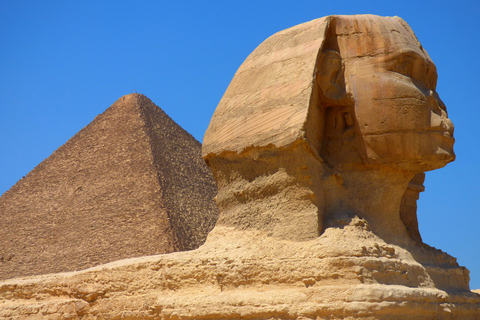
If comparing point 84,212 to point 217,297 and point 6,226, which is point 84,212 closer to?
point 6,226

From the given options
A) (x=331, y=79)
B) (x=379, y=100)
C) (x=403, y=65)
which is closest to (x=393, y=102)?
(x=379, y=100)

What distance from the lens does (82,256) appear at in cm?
6562

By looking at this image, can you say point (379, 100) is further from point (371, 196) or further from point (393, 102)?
point (371, 196)

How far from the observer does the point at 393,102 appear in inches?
157

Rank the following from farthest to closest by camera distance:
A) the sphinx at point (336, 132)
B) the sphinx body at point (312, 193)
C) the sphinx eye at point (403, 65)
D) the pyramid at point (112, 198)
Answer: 1. the pyramid at point (112, 198)
2. the sphinx eye at point (403, 65)
3. the sphinx at point (336, 132)
4. the sphinx body at point (312, 193)

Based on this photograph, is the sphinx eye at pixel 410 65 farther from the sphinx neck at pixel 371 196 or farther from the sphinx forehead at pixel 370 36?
the sphinx neck at pixel 371 196

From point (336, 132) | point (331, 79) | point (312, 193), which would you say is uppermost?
point (331, 79)

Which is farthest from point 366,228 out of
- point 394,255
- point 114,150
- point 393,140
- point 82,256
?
point 114,150

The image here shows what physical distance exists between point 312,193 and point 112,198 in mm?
67033

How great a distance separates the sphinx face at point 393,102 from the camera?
399 centimetres

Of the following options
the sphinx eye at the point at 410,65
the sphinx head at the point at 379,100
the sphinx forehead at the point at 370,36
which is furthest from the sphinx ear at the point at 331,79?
the sphinx eye at the point at 410,65

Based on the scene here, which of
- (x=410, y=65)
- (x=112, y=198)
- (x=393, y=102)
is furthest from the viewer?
(x=112, y=198)

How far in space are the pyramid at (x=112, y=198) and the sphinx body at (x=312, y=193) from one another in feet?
193

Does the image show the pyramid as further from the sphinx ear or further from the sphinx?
the sphinx ear
